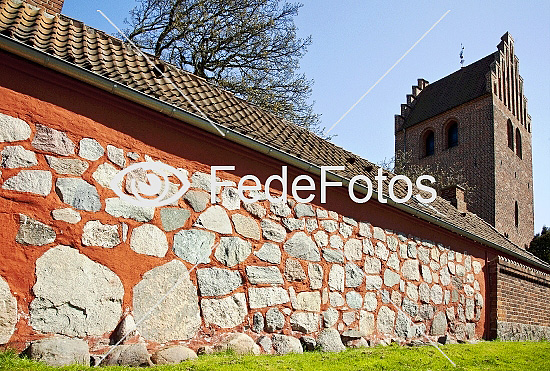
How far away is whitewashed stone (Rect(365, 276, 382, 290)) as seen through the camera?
6.97 metres

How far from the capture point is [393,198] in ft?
25.1

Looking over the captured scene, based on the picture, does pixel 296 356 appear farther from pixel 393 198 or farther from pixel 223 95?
pixel 223 95

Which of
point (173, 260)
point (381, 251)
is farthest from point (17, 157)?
point (381, 251)

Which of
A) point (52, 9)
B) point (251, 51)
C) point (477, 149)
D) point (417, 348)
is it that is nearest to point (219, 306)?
point (417, 348)

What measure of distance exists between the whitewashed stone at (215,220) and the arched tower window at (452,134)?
958 inches

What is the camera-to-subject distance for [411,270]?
7852 millimetres

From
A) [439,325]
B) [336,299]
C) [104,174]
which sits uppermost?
[104,174]

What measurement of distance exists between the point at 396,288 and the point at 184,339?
3791mm

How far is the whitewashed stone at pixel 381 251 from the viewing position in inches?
285

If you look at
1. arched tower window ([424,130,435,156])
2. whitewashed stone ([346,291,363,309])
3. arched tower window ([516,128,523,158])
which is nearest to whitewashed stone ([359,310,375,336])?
whitewashed stone ([346,291,363,309])

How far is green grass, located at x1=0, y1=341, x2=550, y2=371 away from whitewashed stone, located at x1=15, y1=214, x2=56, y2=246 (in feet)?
2.87

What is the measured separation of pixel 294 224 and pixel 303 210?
0.25 metres

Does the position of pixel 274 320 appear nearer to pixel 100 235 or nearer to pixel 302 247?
pixel 302 247

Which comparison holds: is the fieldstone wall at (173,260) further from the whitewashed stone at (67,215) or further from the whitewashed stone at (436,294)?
the whitewashed stone at (436,294)
